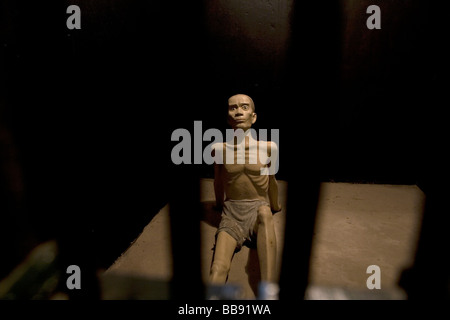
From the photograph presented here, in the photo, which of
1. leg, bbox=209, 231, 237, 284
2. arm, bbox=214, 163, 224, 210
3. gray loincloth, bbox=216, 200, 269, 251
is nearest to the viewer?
leg, bbox=209, 231, 237, 284

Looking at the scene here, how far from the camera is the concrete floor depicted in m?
1.96


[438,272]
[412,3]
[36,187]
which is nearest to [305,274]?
[438,272]

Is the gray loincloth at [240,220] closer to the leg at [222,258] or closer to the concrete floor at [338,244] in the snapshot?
the leg at [222,258]

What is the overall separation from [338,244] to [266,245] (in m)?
0.79

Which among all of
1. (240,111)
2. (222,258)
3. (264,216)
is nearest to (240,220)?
(264,216)

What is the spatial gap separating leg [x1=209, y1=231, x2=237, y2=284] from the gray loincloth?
6 cm

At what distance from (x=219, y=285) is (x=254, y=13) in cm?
260

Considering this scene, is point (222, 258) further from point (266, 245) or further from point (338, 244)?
point (338, 244)

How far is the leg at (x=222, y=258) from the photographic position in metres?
1.77

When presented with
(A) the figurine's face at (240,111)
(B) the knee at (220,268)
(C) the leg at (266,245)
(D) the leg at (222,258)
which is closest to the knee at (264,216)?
(C) the leg at (266,245)

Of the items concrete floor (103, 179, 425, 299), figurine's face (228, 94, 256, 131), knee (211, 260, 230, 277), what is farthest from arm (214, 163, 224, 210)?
knee (211, 260, 230, 277)

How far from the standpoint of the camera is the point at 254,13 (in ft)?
9.24

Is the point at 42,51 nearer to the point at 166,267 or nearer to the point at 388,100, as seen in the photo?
the point at 166,267

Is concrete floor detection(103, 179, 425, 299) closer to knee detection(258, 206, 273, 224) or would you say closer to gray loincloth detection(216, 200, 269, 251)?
gray loincloth detection(216, 200, 269, 251)
